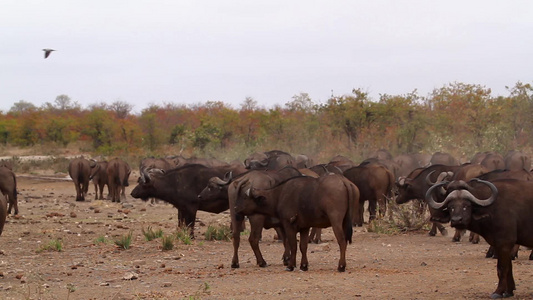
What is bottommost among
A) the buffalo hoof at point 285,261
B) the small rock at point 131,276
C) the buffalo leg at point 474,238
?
the small rock at point 131,276

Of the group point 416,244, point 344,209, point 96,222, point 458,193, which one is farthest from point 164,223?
point 458,193

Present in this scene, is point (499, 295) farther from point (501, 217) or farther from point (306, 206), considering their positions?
point (306, 206)

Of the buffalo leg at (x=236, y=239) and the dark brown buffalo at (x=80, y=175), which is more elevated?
the dark brown buffalo at (x=80, y=175)

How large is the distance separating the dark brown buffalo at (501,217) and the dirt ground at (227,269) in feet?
1.48

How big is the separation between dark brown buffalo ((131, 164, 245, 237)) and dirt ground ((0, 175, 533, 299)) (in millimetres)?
676

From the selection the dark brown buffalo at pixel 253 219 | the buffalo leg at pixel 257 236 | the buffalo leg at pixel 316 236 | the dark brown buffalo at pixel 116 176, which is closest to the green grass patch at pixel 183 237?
the dark brown buffalo at pixel 253 219

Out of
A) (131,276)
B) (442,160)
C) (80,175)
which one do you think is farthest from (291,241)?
(80,175)

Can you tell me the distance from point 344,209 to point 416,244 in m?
4.65

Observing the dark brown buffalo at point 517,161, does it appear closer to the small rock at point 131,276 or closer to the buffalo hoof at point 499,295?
the buffalo hoof at point 499,295

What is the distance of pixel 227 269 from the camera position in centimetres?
1241

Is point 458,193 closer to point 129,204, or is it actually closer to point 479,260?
point 479,260

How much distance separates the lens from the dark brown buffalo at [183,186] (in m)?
16.8

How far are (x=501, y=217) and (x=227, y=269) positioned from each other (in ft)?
15.4

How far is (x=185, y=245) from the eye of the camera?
1508 centimetres
